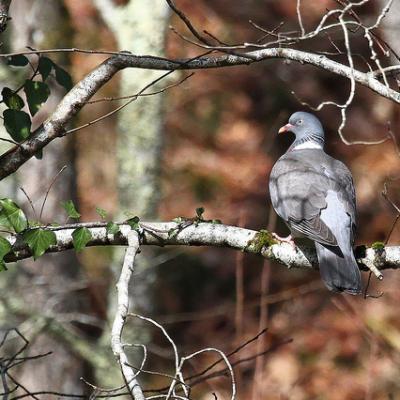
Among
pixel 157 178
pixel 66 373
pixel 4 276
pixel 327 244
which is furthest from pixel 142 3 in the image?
pixel 327 244

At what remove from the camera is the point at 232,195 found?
36.4ft

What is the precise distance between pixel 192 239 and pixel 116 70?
0.76 meters

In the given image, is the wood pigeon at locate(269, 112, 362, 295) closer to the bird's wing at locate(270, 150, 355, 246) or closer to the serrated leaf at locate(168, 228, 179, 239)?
the bird's wing at locate(270, 150, 355, 246)

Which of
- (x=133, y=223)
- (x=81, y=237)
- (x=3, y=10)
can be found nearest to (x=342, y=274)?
(x=133, y=223)

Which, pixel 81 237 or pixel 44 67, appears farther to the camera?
pixel 44 67

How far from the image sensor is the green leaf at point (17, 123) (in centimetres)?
369

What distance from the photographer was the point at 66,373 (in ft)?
24.2

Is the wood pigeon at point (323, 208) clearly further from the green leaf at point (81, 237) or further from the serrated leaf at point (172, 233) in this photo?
the green leaf at point (81, 237)

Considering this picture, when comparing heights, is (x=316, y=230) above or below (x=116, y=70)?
below

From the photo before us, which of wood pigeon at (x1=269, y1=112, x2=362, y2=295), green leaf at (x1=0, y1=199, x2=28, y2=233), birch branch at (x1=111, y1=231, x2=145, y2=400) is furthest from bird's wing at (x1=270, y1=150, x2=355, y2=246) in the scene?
green leaf at (x1=0, y1=199, x2=28, y2=233)

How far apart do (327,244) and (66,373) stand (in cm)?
385

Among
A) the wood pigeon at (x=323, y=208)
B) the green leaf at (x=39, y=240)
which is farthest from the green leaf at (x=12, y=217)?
the wood pigeon at (x=323, y=208)

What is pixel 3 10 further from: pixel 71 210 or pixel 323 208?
pixel 323 208

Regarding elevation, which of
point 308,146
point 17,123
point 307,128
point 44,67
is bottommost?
point 17,123
